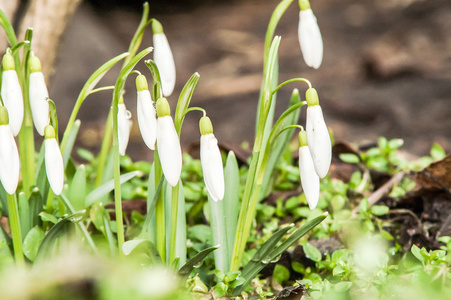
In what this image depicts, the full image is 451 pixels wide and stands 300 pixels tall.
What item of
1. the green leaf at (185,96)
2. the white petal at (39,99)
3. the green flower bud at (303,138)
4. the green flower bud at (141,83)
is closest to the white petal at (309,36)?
the green flower bud at (303,138)

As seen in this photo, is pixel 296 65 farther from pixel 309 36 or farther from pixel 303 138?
pixel 303 138

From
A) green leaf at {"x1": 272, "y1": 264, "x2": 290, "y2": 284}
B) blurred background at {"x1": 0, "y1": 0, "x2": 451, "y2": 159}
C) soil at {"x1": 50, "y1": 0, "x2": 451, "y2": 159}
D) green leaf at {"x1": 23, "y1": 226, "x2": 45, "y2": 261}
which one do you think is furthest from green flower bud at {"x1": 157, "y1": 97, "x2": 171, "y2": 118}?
soil at {"x1": 50, "y1": 0, "x2": 451, "y2": 159}

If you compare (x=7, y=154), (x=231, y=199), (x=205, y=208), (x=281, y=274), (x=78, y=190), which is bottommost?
(x=281, y=274)

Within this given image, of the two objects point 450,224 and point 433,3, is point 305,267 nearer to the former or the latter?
point 450,224

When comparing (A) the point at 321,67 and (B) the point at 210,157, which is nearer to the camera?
(B) the point at 210,157

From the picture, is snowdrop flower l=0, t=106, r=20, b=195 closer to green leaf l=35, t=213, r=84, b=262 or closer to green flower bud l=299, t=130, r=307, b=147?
green leaf l=35, t=213, r=84, b=262

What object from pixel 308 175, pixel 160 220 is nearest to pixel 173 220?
pixel 160 220

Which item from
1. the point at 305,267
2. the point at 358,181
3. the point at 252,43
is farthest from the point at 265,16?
the point at 305,267

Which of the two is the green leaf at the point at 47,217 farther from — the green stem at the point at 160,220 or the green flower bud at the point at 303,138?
the green flower bud at the point at 303,138
